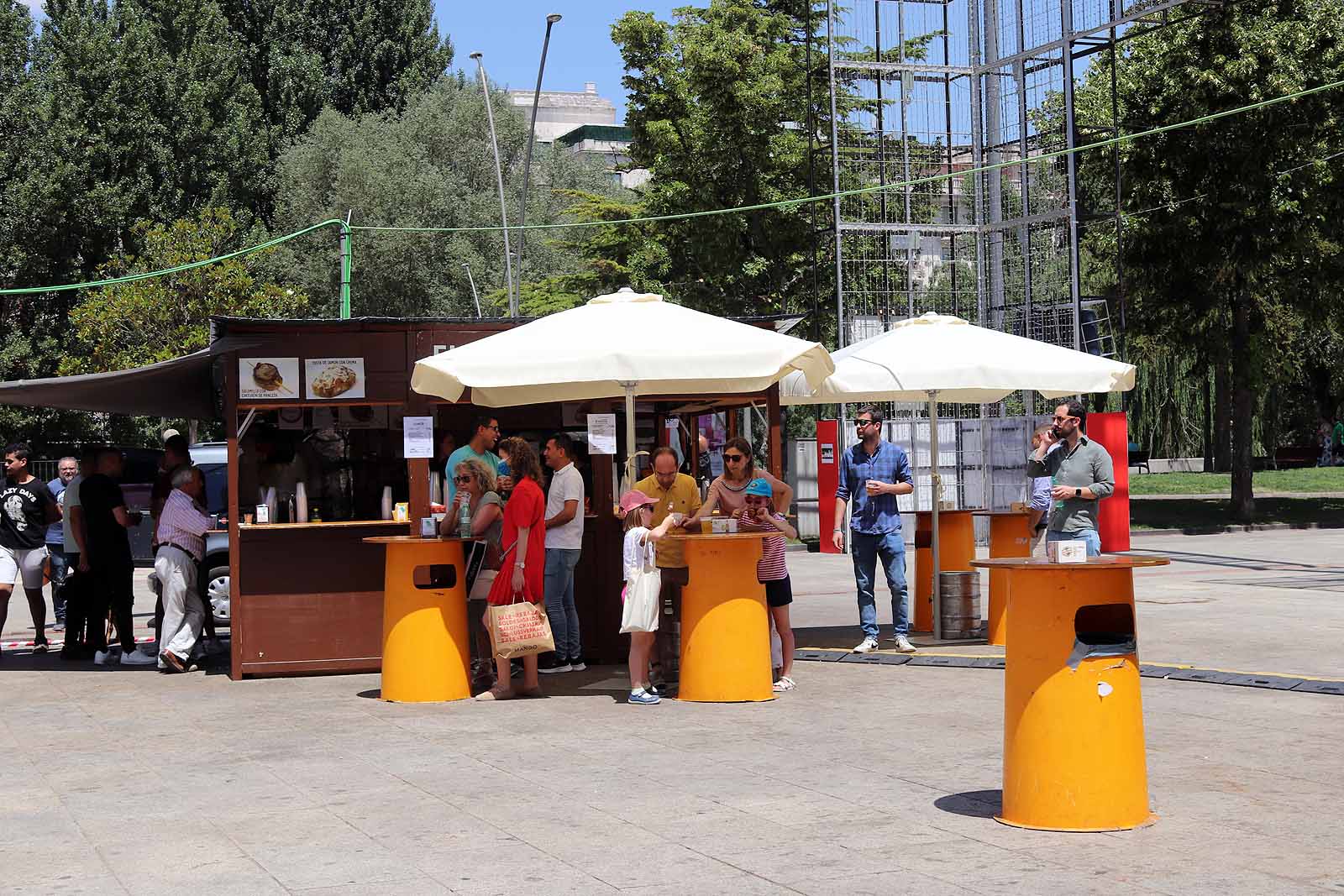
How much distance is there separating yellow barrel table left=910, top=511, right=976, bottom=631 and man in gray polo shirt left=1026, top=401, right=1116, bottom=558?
1.55 meters

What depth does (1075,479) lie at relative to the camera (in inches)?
449

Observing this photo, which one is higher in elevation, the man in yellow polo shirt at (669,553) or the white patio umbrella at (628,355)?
the white patio umbrella at (628,355)

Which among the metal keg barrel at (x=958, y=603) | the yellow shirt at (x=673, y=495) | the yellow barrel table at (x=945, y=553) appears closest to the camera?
the yellow shirt at (x=673, y=495)

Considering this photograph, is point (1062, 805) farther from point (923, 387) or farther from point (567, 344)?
point (923, 387)

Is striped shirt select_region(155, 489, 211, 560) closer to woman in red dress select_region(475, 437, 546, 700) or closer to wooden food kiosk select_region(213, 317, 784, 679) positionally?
wooden food kiosk select_region(213, 317, 784, 679)

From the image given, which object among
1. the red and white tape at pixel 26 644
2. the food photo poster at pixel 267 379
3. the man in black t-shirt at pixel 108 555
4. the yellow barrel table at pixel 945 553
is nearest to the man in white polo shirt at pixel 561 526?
the food photo poster at pixel 267 379

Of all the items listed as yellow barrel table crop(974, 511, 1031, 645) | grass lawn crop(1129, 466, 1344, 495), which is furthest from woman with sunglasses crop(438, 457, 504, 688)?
grass lawn crop(1129, 466, 1344, 495)

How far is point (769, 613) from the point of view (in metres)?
10.7

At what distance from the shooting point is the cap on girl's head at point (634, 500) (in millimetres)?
10398

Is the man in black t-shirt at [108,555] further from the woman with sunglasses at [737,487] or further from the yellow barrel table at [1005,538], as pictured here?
the yellow barrel table at [1005,538]

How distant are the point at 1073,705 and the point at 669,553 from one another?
4443 millimetres

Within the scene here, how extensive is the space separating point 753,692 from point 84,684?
17.9ft

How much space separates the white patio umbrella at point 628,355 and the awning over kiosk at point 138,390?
268 cm

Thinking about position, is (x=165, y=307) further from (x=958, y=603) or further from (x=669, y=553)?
(x=669, y=553)
